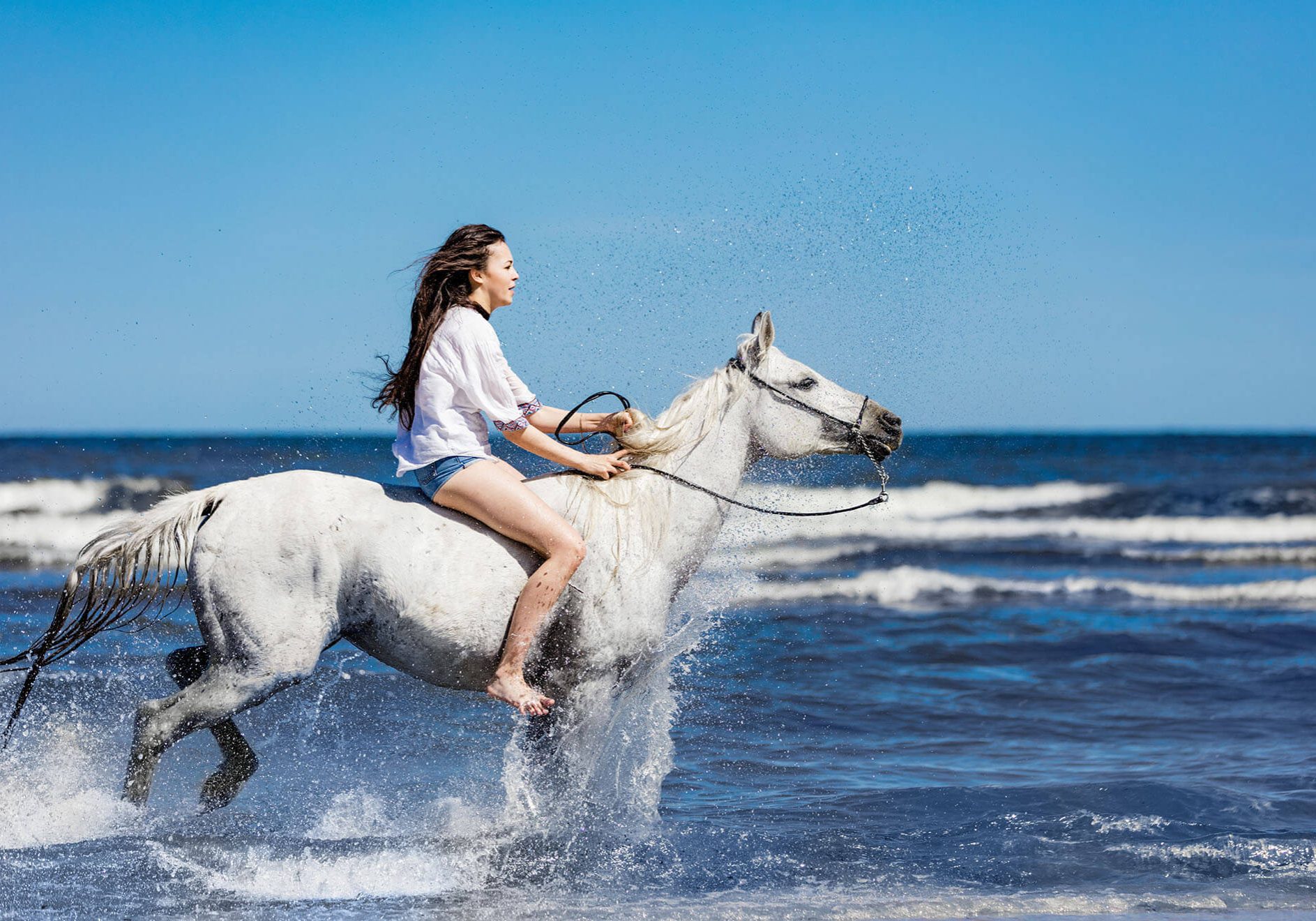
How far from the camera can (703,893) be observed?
4.39 meters

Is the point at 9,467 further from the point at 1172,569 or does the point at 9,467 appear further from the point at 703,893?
the point at 703,893

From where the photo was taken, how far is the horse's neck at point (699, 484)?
4.59 m

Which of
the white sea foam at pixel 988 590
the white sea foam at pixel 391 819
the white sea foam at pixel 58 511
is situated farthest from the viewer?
the white sea foam at pixel 58 511

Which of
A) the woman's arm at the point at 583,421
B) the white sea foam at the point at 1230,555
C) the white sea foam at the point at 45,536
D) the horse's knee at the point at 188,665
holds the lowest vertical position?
the white sea foam at the point at 45,536

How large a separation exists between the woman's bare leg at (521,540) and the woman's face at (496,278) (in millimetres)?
706

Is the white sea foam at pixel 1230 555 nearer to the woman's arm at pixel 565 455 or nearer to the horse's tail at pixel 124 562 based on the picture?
the woman's arm at pixel 565 455

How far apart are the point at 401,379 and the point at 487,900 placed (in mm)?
2061

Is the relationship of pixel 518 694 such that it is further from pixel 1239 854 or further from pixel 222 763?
pixel 1239 854

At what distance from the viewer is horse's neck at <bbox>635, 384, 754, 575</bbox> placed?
4586 millimetres

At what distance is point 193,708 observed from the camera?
4113 millimetres

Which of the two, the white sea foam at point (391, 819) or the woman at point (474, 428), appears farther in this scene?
the white sea foam at point (391, 819)

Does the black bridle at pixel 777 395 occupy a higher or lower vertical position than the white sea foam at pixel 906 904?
higher

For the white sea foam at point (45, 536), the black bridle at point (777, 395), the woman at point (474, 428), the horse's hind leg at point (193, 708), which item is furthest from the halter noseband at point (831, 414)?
the white sea foam at point (45, 536)

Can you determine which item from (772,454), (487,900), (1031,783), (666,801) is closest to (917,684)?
(1031,783)
